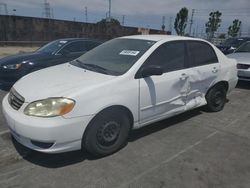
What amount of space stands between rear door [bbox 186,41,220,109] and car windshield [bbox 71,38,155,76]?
91cm

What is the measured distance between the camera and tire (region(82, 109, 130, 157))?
10.2 feet

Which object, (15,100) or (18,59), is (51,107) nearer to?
(15,100)

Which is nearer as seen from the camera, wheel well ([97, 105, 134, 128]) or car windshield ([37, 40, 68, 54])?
wheel well ([97, 105, 134, 128])

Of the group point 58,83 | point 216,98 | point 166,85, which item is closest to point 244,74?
point 216,98

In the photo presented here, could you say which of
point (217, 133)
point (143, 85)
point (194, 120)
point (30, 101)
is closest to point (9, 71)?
point (30, 101)

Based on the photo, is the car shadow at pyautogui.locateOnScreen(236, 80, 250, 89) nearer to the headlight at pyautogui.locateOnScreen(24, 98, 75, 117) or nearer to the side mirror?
the side mirror

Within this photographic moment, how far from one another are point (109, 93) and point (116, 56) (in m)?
0.96

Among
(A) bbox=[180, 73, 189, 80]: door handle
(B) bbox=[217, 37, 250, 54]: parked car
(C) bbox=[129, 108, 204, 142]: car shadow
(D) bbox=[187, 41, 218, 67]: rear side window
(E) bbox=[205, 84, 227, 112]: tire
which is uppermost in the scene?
(D) bbox=[187, 41, 218, 67]: rear side window

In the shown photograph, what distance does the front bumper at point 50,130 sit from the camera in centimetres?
281

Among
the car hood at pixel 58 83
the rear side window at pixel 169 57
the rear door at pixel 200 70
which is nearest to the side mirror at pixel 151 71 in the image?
the rear side window at pixel 169 57

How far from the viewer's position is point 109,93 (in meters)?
3.16

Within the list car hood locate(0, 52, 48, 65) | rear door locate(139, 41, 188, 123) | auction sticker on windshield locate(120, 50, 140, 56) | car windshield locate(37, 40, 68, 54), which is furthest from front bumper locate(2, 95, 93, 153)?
car windshield locate(37, 40, 68, 54)

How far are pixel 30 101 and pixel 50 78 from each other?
2.03 ft

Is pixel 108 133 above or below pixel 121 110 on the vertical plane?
below
